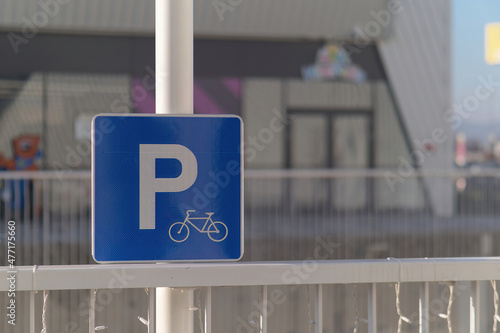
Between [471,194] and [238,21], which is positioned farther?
[238,21]

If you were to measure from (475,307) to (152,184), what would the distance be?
153 cm

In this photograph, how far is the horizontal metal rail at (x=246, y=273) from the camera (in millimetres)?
2365

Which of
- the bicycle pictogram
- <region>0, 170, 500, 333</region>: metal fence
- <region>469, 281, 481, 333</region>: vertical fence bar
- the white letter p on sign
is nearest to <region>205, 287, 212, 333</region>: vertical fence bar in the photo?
the bicycle pictogram

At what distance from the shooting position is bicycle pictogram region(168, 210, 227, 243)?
234 cm

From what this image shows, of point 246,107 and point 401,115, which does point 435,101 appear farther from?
point 246,107

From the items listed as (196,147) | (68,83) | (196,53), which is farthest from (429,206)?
(196,147)

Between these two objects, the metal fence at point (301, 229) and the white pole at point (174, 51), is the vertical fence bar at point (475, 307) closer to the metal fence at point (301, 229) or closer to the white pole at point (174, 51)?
the white pole at point (174, 51)

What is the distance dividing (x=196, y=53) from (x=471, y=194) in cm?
598

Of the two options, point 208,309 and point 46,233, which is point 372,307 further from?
point 46,233

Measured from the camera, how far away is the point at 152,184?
2330 millimetres

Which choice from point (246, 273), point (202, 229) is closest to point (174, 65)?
point (202, 229)

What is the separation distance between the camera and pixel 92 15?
1202 centimetres

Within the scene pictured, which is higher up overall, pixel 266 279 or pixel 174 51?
pixel 174 51

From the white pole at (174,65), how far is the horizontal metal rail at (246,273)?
15 centimetres
